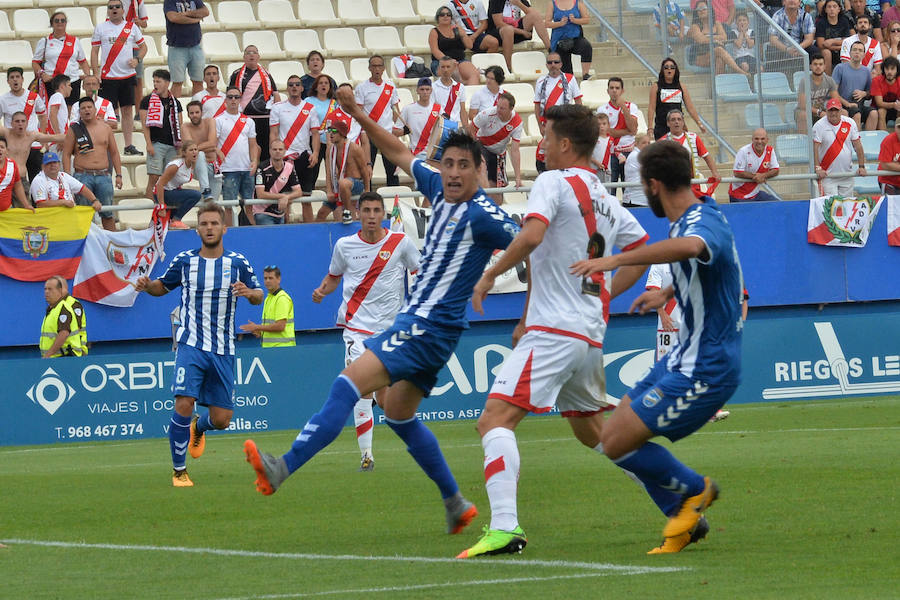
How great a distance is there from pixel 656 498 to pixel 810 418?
966cm

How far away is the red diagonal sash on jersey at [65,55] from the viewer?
2159cm

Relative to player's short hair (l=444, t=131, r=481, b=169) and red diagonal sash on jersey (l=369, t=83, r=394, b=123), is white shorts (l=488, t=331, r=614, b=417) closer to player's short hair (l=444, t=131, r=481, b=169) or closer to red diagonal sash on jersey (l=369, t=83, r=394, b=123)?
player's short hair (l=444, t=131, r=481, b=169)

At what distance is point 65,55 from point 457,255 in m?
15.4

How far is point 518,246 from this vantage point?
22.2 ft

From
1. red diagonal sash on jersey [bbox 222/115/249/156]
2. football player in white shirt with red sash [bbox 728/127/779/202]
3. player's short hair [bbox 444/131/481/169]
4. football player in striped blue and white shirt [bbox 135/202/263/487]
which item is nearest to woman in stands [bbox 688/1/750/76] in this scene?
football player in white shirt with red sash [bbox 728/127/779/202]

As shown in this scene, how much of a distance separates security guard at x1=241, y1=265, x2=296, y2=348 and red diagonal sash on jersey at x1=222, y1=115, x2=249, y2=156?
2175mm

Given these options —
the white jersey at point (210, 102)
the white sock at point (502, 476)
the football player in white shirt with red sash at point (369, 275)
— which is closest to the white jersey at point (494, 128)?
the white jersey at point (210, 102)

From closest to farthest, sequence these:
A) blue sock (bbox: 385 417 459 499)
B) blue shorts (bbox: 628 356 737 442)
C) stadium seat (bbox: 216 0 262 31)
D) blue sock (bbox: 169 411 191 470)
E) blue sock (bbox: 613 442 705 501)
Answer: blue shorts (bbox: 628 356 737 442) → blue sock (bbox: 613 442 705 501) → blue sock (bbox: 385 417 459 499) → blue sock (bbox: 169 411 191 470) → stadium seat (bbox: 216 0 262 31)

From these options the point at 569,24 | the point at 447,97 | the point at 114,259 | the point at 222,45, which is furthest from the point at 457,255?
the point at 222,45

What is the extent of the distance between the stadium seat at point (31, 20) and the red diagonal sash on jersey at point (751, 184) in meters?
12.1

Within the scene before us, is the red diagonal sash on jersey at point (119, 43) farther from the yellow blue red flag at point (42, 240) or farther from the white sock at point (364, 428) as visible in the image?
the white sock at point (364, 428)

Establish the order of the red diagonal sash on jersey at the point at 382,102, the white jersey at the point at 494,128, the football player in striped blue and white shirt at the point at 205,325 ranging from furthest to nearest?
the red diagonal sash on jersey at the point at 382,102 → the white jersey at the point at 494,128 → the football player in striped blue and white shirt at the point at 205,325

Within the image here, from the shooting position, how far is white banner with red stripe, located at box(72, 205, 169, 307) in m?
19.6

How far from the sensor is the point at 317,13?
26500 mm
